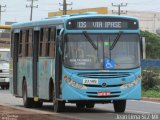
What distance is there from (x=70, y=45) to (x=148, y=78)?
17049 millimetres

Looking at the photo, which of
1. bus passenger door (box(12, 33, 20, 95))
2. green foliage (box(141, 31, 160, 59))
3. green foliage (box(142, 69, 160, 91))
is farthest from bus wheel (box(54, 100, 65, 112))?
green foliage (box(141, 31, 160, 59))

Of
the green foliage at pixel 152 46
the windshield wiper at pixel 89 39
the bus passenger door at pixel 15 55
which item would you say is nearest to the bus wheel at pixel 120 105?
the windshield wiper at pixel 89 39

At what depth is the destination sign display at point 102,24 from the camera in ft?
67.1

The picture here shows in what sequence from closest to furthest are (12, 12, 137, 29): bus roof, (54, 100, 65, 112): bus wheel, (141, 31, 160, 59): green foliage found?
(12, 12, 137, 29): bus roof, (54, 100, 65, 112): bus wheel, (141, 31, 160, 59): green foliage

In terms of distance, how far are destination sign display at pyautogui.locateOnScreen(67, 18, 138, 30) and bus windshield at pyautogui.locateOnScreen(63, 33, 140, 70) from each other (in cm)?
28

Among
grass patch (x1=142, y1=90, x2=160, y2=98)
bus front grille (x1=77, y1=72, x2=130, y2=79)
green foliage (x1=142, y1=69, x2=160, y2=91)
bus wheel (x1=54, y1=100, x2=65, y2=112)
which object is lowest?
grass patch (x1=142, y1=90, x2=160, y2=98)

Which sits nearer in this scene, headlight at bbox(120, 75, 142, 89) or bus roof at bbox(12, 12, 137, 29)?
headlight at bbox(120, 75, 142, 89)

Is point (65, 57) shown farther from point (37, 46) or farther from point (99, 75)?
point (37, 46)

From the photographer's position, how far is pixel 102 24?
67.6 ft

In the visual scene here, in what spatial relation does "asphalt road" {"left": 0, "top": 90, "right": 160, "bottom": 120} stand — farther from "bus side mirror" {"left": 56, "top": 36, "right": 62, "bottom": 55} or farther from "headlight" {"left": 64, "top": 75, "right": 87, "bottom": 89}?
"bus side mirror" {"left": 56, "top": 36, "right": 62, "bottom": 55}

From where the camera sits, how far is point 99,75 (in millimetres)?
20031

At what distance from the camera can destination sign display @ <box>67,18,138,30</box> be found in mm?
20438

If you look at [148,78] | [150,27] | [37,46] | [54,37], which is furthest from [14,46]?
[150,27]

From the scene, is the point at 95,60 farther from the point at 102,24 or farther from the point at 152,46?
the point at 152,46
